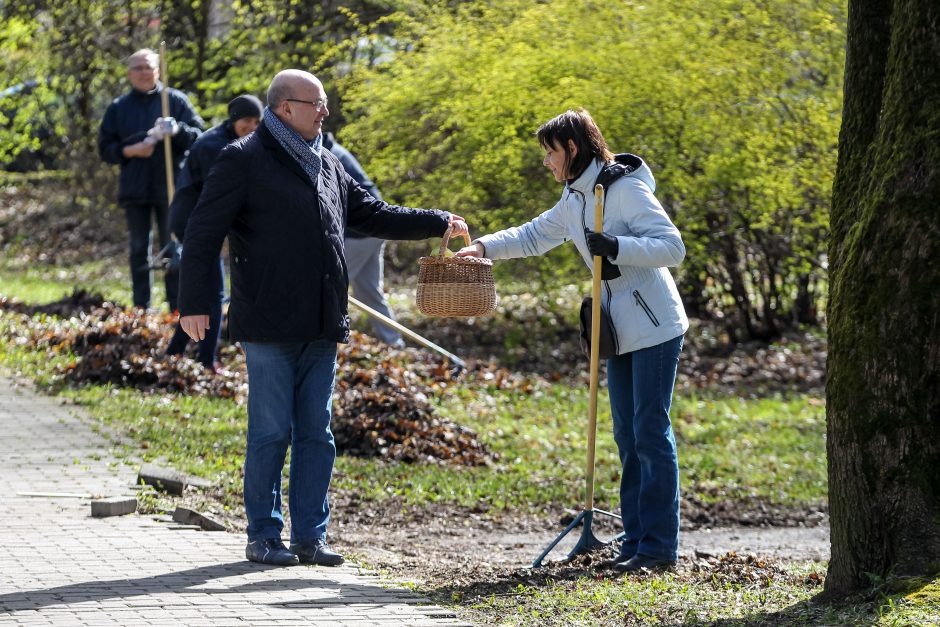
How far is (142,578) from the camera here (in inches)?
222

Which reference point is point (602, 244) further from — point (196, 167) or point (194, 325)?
point (196, 167)

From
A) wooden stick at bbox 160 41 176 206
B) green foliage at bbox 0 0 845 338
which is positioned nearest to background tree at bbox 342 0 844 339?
green foliage at bbox 0 0 845 338

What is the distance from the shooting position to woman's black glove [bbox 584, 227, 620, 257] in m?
5.80

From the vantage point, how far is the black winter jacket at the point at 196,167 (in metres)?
9.38

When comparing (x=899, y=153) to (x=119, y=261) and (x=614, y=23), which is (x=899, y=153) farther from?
(x=119, y=261)

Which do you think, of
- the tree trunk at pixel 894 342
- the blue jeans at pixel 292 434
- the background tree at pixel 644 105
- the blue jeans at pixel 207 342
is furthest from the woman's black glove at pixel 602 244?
the background tree at pixel 644 105

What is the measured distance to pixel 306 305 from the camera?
5.97m

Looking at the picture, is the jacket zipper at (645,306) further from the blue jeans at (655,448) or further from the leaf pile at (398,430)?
the leaf pile at (398,430)

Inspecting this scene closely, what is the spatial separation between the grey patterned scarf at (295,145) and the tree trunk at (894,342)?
7.67 feet

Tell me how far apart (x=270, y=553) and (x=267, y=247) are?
4.38 ft

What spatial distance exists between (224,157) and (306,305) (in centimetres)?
74

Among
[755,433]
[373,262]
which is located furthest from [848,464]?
[373,262]

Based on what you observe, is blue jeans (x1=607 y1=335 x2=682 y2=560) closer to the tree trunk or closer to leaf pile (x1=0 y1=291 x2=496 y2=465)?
the tree trunk

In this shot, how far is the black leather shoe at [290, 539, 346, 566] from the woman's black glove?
69.7 inches
